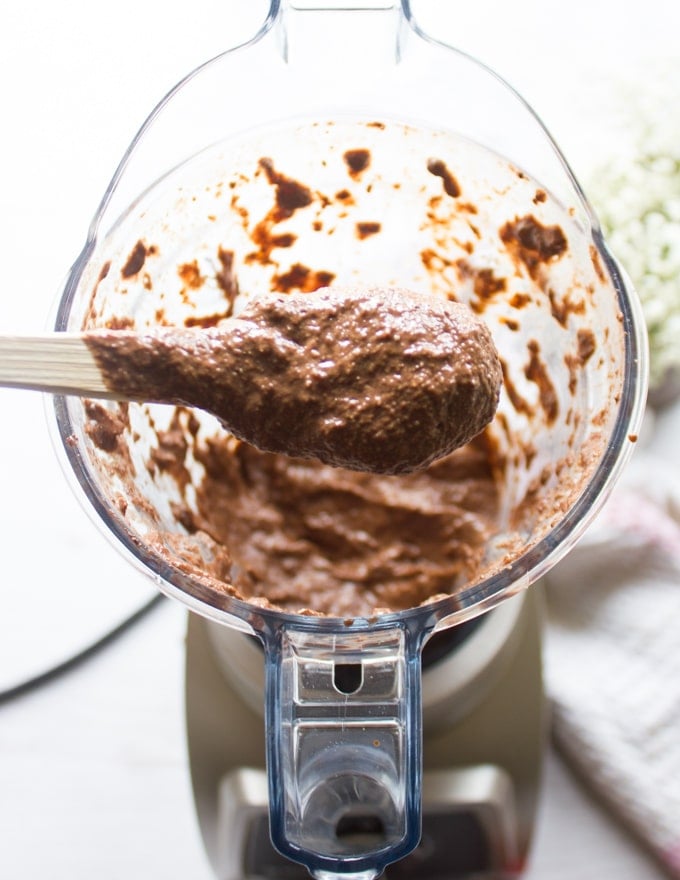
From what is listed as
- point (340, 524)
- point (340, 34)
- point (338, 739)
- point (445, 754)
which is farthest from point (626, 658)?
point (340, 34)

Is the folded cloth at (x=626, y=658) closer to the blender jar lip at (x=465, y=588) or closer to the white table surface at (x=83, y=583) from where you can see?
the white table surface at (x=83, y=583)

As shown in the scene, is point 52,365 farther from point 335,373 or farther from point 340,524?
point 340,524

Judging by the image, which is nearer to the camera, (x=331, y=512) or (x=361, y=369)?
(x=361, y=369)

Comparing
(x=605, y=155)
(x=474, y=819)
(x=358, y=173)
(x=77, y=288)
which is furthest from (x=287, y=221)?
(x=474, y=819)

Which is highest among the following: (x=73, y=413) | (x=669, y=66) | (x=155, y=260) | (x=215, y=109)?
(x=669, y=66)

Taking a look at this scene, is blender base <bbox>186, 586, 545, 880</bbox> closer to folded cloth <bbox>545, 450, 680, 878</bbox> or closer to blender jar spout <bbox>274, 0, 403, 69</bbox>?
folded cloth <bbox>545, 450, 680, 878</bbox>

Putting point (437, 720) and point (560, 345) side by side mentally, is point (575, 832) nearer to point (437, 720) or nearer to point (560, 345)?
point (437, 720)
